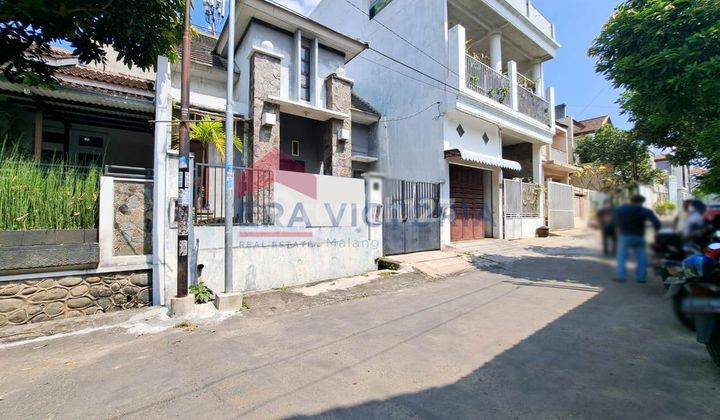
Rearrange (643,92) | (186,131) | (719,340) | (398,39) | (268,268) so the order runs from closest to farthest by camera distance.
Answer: (643,92)
(719,340)
(186,131)
(268,268)
(398,39)

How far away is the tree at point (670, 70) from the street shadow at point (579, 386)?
1.32m

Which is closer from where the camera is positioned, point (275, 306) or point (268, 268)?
point (275, 306)

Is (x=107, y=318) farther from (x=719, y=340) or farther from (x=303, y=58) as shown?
(x=303, y=58)

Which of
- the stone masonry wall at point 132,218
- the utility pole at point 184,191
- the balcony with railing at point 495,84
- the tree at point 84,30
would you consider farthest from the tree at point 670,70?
the balcony with railing at point 495,84

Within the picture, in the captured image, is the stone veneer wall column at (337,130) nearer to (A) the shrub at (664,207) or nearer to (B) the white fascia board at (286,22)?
(B) the white fascia board at (286,22)

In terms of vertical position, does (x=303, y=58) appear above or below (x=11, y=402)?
above

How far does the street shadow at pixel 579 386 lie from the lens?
8.82 feet

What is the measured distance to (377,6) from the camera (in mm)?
13508

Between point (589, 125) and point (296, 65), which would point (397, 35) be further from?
point (589, 125)

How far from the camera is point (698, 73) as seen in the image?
0.88 metres

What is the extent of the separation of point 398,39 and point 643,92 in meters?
12.9

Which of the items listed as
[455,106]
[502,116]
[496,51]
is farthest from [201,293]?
[496,51]

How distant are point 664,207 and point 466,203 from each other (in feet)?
40.0

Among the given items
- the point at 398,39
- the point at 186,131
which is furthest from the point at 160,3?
the point at 398,39
